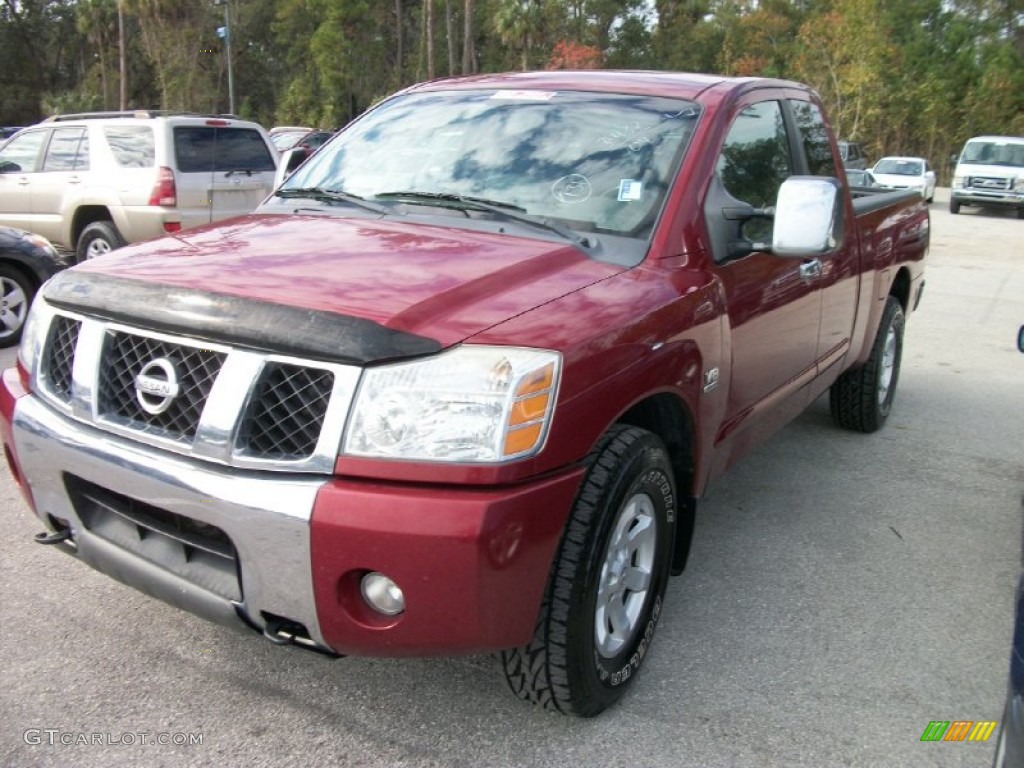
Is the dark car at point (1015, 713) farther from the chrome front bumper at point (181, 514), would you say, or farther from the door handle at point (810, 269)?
the door handle at point (810, 269)

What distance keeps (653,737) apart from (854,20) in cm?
4000

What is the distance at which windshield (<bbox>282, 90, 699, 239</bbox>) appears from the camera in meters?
3.21

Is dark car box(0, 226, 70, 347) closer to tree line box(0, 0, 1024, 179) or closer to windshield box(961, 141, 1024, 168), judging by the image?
windshield box(961, 141, 1024, 168)

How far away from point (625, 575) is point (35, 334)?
1905 mm

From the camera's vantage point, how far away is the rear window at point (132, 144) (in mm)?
9906

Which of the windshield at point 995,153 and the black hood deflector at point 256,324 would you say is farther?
the windshield at point 995,153

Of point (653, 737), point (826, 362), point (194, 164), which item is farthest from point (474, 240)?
point (194, 164)

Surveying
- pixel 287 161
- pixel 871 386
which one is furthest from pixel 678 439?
pixel 871 386

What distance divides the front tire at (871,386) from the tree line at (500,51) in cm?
3003

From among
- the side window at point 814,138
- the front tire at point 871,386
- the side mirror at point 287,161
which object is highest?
the side window at point 814,138

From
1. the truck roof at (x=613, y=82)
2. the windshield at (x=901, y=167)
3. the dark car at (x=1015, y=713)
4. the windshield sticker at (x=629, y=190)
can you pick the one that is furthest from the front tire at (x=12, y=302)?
the windshield at (x=901, y=167)

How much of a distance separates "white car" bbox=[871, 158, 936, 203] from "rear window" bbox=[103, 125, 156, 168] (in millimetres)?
22288

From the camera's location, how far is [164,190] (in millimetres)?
9695

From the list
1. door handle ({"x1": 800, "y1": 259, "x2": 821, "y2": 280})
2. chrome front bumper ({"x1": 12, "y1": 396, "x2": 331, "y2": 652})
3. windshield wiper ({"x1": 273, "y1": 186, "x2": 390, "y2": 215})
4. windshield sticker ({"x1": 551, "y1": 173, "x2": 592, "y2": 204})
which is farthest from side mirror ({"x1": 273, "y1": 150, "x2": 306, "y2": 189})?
door handle ({"x1": 800, "y1": 259, "x2": 821, "y2": 280})
